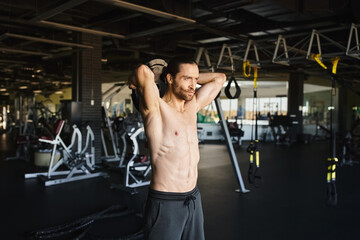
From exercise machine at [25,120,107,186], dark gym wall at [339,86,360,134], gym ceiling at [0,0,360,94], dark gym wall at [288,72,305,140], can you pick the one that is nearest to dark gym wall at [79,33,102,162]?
gym ceiling at [0,0,360,94]

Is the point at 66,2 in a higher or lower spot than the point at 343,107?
higher

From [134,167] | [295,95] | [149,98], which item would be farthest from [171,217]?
[295,95]

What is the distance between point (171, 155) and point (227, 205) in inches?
95.2

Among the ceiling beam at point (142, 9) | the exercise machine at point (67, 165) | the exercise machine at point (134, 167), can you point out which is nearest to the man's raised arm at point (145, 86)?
the ceiling beam at point (142, 9)

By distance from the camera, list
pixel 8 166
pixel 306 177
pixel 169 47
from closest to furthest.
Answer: pixel 306 177 → pixel 8 166 → pixel 169 47

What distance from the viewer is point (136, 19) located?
5.53 m

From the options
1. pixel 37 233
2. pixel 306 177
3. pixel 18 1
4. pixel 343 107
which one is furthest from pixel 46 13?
pixel 343 107

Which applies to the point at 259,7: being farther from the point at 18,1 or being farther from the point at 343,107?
the point at 343,107

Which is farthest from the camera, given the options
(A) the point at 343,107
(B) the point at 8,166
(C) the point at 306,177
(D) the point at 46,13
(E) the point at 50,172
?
(A) the point at 343,107

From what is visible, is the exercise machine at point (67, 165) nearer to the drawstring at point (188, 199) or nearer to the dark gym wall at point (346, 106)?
the drawstring at point (188, 199)

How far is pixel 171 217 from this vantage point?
1.36 meters

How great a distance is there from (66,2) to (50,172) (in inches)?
98.2

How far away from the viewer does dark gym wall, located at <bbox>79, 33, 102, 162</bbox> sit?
5.79 m

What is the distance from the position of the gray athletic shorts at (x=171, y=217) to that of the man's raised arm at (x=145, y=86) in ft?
1.24
